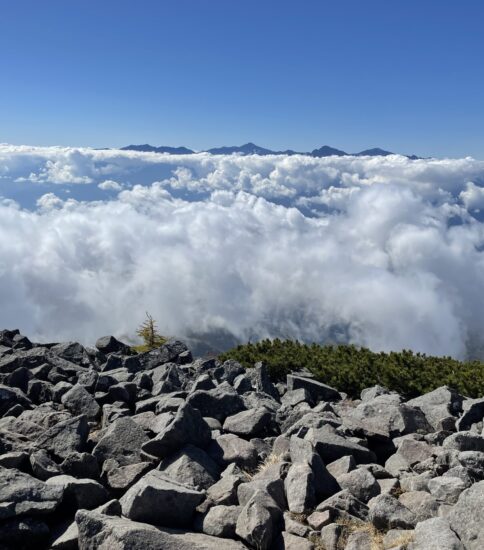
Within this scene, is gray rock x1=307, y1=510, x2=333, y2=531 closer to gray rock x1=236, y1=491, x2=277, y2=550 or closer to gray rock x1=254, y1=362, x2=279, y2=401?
gray rock x1=236, y1=491, x2=277, y2=550

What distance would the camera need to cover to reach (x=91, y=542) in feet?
26.3

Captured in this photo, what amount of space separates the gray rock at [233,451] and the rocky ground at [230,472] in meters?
0.03

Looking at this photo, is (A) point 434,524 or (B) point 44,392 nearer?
(A) point 434,524

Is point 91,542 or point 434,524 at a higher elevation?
point 434,524

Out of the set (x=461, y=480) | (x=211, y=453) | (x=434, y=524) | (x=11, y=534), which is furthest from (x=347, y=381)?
(x=11, y=534)

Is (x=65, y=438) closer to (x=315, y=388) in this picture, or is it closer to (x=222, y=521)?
(x=222, y=521)

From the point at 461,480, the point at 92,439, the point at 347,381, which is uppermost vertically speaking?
the point at 461,480

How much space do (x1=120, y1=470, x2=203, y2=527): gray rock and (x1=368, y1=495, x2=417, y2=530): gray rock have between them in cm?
300

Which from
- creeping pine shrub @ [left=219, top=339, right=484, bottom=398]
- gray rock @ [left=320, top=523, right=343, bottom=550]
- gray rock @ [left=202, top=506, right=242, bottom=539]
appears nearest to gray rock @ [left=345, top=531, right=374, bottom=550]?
gray rock @ [left=320, top=523, right=343, bottom=550]

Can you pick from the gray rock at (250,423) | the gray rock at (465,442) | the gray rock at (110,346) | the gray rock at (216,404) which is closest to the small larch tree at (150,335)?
the gray rock at (110,346)

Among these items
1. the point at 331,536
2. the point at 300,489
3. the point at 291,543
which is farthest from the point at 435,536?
the point at 300,489

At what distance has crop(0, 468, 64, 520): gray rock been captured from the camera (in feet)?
28.8

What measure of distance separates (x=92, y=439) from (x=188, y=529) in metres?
4.61

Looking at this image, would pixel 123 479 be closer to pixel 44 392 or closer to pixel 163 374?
pixel 44 392
